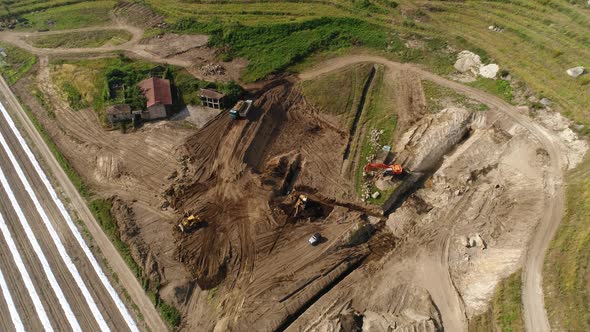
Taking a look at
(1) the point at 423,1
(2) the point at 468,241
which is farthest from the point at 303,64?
(2) the point at 468,241

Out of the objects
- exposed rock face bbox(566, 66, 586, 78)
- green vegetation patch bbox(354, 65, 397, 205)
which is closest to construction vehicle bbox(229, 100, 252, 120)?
green vegetation patch bbox(354, 65, 397, 205)

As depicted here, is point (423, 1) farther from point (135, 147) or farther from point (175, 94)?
point (135, 147)

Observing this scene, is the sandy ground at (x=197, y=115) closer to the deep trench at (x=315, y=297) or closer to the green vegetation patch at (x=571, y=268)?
the deep trench at (x=315, y=297)

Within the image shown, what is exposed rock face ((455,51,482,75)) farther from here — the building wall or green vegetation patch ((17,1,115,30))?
green vegetation patch ((17,1,115,30))

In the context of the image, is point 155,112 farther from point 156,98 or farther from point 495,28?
point 495,28

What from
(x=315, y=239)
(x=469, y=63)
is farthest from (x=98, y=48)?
(x=469, y=63)

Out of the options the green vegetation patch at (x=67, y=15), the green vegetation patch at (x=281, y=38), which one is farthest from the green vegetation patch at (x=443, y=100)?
the green vegetation patch at (x=67, y=15)
